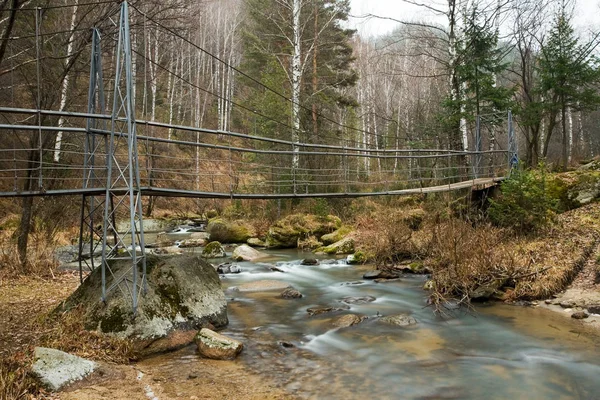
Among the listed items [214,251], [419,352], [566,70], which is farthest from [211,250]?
[566,70]

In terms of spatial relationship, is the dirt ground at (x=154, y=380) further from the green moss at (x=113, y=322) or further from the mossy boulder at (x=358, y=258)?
the mossy boulder at (x=358, y=258)

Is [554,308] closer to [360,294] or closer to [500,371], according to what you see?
[500,371]

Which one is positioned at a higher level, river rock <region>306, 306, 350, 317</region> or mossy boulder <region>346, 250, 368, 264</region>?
mossy boulder <region>346, 250, 368, 264</region>

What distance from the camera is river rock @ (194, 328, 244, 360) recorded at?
16.9 feet

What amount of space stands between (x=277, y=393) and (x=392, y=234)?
639 centimetres

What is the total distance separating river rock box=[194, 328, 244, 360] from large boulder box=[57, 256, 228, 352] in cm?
35

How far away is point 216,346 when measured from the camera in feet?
17.0

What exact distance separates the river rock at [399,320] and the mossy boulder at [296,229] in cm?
760

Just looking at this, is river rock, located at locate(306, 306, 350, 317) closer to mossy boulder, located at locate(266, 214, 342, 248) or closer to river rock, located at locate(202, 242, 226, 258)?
river rock, located at locate(202, 242, 226, 258)

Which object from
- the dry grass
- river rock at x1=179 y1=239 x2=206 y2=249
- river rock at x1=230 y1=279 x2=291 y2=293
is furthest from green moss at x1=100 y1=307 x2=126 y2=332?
river rock at x1=179 y1=239 x2=206 y2=249

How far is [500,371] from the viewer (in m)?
5.10

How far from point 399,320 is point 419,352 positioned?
1.21m

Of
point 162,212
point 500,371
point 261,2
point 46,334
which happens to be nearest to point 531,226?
point 500,371

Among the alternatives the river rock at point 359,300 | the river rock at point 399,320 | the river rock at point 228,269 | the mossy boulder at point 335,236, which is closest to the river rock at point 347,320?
the river rock at point 399,320
